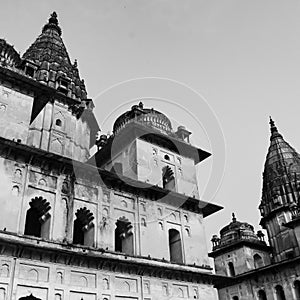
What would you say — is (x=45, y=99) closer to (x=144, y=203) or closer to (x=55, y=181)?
(x=55, y=181)

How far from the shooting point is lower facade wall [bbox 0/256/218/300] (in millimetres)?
Answer: 14930

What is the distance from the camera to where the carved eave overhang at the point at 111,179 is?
17469 mm

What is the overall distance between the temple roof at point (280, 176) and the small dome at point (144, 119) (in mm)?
19962

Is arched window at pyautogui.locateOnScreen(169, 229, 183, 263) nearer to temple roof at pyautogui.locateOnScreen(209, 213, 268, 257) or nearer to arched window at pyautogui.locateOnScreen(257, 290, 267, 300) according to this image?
arched window at pyautogui.locateOnScreen(257, 290, 267, 300)

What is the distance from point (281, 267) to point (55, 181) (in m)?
22.7

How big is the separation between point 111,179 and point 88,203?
1867mm

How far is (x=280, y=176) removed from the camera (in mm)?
43781

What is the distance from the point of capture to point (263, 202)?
4388cm

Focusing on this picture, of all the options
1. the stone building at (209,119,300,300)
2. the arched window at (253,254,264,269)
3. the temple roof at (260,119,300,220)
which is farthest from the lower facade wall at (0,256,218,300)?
the temple roof at (260,119,300,220)

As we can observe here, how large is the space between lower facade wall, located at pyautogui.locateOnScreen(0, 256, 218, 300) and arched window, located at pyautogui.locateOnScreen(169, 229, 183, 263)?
5.38 ft

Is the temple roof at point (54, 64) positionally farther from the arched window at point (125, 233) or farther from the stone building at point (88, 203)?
the arched window at point (125, 233)

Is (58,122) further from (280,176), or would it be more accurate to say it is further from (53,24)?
(280,176)

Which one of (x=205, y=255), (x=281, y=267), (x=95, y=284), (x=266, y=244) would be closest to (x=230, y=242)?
(x=266, y=244)

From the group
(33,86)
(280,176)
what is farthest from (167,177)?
(280,176)
